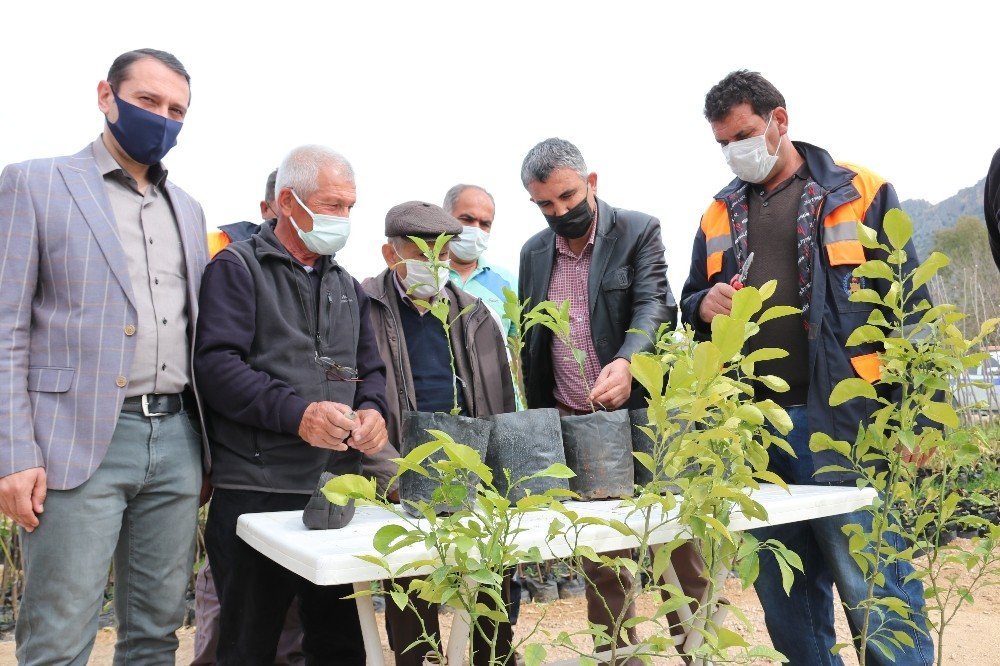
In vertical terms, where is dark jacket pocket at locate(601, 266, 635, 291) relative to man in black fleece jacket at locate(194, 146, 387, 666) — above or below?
above

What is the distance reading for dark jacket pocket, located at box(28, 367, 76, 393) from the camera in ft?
6.29

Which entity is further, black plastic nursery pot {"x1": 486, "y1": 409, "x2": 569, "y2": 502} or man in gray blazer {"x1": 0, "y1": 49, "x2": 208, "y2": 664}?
man in gray blazer {"x1": 0, "y1": 49, "x2": 208, "y2": 664}

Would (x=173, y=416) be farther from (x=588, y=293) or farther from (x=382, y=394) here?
(x=588, y=293)

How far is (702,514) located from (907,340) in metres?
0.54

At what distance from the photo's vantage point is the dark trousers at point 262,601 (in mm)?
1937

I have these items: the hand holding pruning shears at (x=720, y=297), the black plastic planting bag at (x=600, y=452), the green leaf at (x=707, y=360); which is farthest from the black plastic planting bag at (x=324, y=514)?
the hand holding pruning shears at (x=720, y=297)

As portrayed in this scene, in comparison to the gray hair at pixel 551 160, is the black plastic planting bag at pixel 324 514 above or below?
below

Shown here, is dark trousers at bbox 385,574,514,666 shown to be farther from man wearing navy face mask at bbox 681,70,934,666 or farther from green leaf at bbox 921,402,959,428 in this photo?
green leaf at bbox 921,402,959,428

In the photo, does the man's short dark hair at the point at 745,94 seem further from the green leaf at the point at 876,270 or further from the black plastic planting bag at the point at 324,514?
the black plastic planting bag at the point at 324,514

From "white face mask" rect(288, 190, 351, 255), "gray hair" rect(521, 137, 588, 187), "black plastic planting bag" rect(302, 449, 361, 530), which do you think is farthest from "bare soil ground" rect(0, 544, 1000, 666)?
"black plastic planting bag" rect(302, 449, 361, 530)

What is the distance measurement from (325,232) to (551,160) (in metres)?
0.82

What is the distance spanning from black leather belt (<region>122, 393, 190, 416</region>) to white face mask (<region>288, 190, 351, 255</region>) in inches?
21.2

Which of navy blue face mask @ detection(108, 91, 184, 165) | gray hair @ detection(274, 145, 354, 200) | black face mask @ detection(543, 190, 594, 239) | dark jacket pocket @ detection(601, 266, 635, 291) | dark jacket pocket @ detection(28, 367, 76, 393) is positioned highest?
navy blue face mask @ detection(108, 91, 184, 165)

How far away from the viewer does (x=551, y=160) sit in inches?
105
